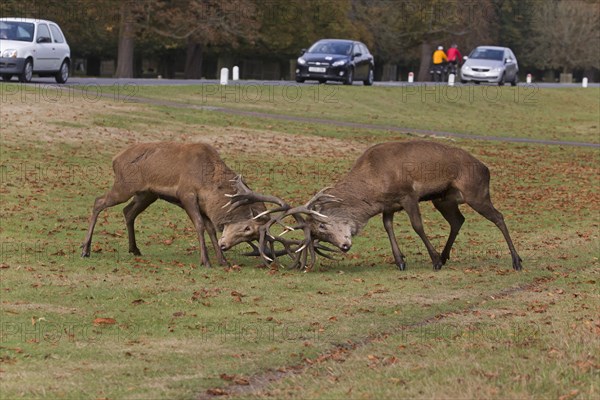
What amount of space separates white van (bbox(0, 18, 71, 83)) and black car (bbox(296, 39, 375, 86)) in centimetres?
1138

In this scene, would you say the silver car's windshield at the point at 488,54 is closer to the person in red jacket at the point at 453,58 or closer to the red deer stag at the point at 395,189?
the person in red jacket at the point at 453,58

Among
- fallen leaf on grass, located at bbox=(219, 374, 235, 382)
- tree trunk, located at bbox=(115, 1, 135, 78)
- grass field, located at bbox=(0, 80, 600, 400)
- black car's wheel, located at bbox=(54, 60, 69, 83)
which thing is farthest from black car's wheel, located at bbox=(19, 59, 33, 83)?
fallen leaf on grass, located at bbox=(219, 374, 235, 382)

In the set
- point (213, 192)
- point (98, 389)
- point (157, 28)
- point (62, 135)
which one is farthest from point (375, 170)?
point (157, 28)

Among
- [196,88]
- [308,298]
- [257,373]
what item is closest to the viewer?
[257,373]

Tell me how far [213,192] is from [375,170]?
218 centimetres

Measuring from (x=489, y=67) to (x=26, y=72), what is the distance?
87.2 ft

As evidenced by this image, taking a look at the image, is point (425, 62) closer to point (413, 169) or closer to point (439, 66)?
point (439, 66)

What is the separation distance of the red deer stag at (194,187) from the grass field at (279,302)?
1.86 feet

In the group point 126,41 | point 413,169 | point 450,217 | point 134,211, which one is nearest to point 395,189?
point 413,169

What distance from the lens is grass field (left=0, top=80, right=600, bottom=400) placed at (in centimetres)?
998

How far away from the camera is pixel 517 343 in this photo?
11172mm

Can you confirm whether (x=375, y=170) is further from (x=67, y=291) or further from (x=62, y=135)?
(x=62, y=135)

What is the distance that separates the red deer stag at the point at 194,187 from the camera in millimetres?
16328

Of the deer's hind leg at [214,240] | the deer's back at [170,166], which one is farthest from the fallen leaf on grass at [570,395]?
the deer's back at [170,166]
